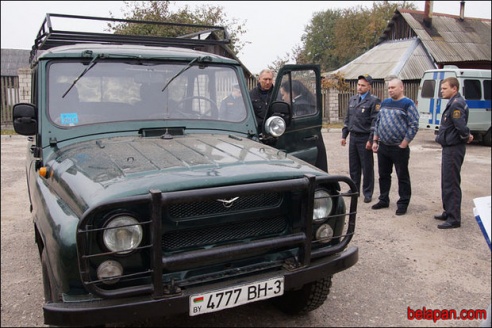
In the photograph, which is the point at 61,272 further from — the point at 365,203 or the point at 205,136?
the point at 365,203

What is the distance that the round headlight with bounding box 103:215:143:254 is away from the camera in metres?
2.30

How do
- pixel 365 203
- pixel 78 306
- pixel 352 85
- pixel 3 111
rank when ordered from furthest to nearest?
pixel 352 85, pixel 3 111, pixel 365 203, pixel 78 306

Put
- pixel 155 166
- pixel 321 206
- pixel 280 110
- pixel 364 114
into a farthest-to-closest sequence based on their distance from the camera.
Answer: pixel 364 114 → pixel 280 110 → pixel 321 206 → pixel 155 166

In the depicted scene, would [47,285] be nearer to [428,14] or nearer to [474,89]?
[474,89]

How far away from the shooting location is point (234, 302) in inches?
100

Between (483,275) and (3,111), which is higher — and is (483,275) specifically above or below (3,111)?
below

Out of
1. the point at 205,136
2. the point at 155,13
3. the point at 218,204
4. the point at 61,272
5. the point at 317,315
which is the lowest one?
the point at 317,315

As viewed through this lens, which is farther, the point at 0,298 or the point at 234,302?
the point at 0,298

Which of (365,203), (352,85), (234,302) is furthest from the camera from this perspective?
(352,85)

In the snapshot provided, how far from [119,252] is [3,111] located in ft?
53.2

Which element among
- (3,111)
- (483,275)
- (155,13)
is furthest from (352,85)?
(483,275)

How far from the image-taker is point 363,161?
672 centimetres

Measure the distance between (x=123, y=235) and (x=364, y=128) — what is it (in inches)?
198

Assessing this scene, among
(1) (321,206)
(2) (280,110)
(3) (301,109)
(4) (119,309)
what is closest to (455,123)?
(3) (301,109)
